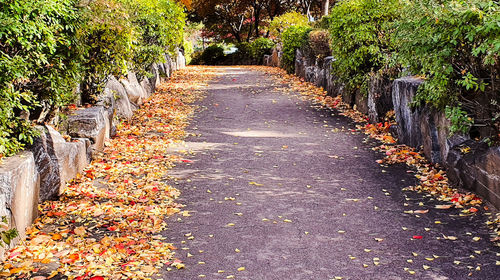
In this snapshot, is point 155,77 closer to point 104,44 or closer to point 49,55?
point 104,44

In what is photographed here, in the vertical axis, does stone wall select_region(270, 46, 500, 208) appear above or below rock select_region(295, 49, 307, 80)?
below

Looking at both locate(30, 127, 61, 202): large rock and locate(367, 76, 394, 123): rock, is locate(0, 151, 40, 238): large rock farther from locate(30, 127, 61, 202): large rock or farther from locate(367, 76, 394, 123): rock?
locate(367, 76, 394, 123): rock

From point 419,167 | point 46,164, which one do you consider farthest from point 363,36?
point 46,164

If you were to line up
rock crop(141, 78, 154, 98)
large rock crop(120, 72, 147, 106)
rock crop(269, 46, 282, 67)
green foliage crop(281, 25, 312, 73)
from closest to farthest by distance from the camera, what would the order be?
large rock crop(120, 72, 147, 106) < rock crop(141, 78, 154, 98) < green foliage crop(281, 25, 312, 73) < rock crop(269, 46, 282, 67)

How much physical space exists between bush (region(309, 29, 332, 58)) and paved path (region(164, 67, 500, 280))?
24.9 ft

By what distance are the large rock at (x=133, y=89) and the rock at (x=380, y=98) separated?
19.4 feet

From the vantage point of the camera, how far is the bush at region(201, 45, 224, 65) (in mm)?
35125

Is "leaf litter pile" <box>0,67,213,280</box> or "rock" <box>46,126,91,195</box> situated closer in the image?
"leaf litter pile" <box>0,67,213,280</box>

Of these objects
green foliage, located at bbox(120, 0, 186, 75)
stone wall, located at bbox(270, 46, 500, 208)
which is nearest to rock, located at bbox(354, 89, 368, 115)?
stone wall, located at bbox(270, 46, 500, 208)

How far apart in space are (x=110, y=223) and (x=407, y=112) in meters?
5.76

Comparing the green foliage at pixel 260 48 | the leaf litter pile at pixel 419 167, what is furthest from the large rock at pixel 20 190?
the green foliage at pixel 260 48

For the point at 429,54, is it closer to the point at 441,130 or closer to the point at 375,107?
the point at 441,130

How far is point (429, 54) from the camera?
6.88 m

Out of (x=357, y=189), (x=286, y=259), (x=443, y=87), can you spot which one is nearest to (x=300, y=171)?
(x=357, y=189)
